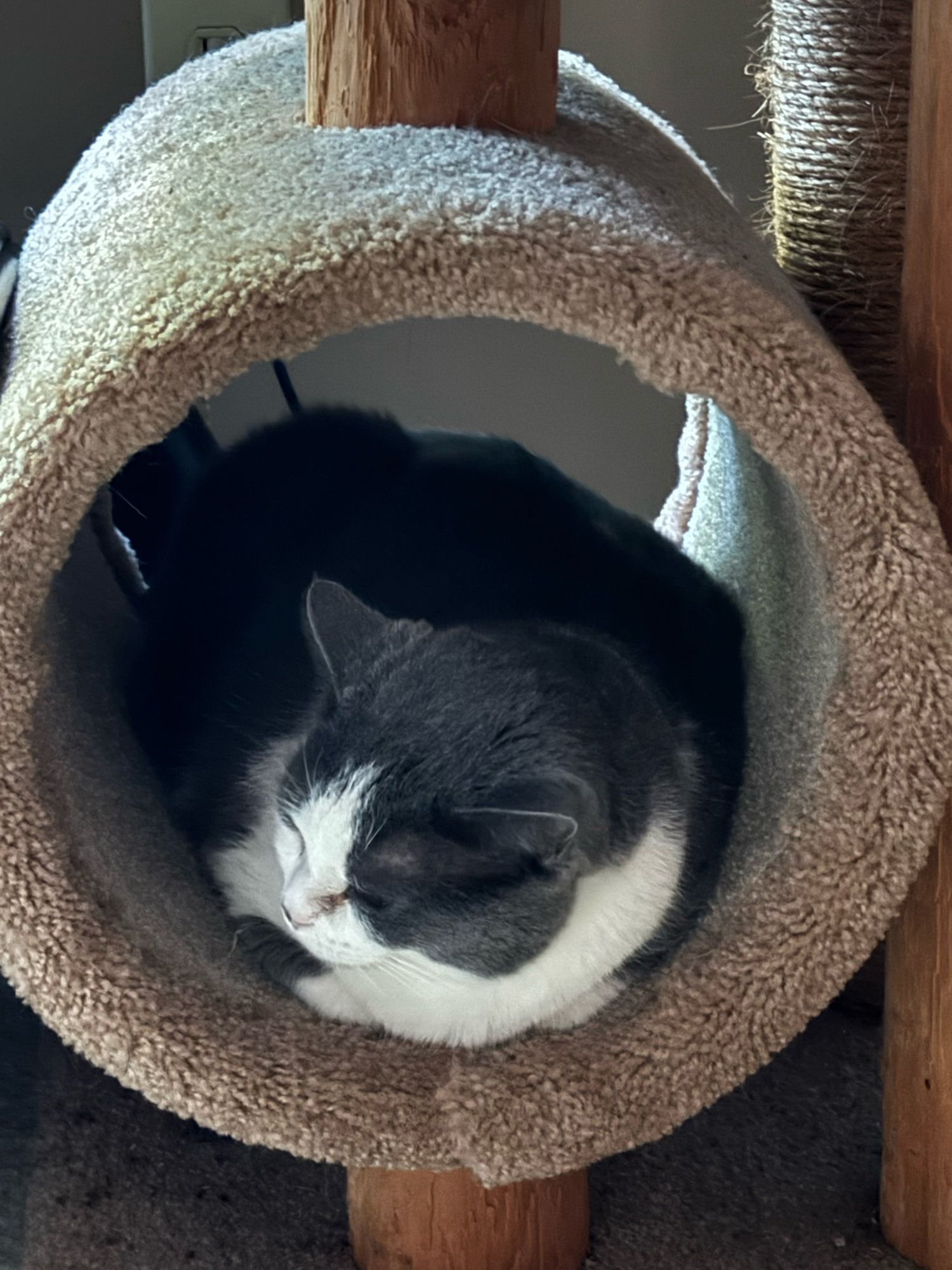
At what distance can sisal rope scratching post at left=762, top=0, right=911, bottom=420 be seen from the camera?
1.23m

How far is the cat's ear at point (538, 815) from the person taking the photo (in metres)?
0.90

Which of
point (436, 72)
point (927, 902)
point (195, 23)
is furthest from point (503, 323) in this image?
point (927, 902)

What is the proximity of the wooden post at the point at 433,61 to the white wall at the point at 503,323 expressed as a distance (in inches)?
35.1

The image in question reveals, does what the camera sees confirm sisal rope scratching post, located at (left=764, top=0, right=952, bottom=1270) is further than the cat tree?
Yes

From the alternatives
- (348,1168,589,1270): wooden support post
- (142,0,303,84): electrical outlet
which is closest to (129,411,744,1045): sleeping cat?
(348,1168,589,1270): wooden support post

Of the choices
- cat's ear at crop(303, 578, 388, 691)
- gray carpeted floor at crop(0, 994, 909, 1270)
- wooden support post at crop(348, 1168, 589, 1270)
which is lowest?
gray carpeted floor at crop(0, 994, 909, 1270)

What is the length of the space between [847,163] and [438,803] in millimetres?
724

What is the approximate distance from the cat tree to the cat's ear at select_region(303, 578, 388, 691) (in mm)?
202

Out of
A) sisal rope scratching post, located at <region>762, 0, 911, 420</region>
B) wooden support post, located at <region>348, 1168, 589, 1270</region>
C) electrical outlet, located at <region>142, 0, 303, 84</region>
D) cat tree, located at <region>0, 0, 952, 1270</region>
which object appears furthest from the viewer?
electrical outlet, located at <region>142, 0, 303, 84</region>

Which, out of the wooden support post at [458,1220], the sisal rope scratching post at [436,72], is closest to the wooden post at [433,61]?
the sisal rope scratching post at [436,72]

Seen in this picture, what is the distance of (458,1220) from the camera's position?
1124mm

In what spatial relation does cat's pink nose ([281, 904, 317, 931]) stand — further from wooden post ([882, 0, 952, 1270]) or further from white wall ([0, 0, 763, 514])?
white wall ([0, 0, 763, 514])

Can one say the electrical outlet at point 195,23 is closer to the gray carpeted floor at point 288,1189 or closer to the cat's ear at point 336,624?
the cat's ear at point 336,624

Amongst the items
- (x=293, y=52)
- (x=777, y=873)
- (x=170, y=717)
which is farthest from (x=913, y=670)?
(x=293, y=52)
